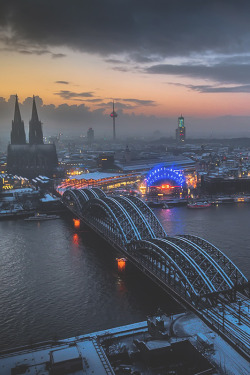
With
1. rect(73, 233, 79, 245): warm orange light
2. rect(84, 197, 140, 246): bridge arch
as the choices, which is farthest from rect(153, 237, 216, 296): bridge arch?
rect(73, 233, 79, 245): warm orange light

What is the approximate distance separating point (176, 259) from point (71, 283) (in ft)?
20.6

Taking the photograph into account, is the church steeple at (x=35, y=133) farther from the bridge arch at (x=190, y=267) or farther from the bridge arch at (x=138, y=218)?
the bridge arch at (x=190, y=267)

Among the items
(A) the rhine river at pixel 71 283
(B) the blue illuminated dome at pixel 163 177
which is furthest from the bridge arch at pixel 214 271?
(B) the blue illuminated dome at pixel 163 177

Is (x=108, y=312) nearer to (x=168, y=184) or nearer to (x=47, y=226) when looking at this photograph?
Result: (x=47, y=226)

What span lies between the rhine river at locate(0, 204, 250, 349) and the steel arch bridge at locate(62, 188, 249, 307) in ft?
3.12

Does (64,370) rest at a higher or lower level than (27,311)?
higher

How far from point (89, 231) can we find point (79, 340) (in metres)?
21.5

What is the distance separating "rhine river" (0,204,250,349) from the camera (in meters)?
17.6

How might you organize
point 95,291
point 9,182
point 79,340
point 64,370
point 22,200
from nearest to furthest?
point 64,370 < point 79,340 < point 95,291 < point 22,200 < point 9,182

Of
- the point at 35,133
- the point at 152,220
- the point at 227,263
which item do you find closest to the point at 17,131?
the point at 35,133

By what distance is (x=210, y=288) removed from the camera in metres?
16.5

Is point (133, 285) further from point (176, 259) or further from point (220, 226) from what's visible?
point (220, 226)

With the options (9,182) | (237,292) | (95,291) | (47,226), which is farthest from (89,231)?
(9,182)

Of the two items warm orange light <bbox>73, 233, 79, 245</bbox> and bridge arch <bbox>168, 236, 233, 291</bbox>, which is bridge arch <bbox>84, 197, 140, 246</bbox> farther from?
bridge arch <bbox>168, 236, 233, 291</bbox>
